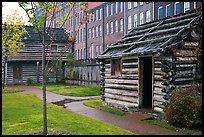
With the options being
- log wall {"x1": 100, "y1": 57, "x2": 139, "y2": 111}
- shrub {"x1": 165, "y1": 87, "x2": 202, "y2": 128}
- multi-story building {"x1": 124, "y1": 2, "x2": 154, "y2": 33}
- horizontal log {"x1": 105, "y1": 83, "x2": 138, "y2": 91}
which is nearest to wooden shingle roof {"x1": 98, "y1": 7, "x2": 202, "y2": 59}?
log wall {"x1": 100, "y1": 57, "x2": 139, "y2": 111}

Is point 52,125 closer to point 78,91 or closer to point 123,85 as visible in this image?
point 123,85

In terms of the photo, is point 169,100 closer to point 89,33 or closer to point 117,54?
point 117,54

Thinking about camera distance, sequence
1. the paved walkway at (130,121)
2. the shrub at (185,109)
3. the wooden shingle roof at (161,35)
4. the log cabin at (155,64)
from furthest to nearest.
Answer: the wooden shingle roof at (161,35)
the log cabin at (155,64)
the paved walkway at (130,121)
the shrub at (185,109)

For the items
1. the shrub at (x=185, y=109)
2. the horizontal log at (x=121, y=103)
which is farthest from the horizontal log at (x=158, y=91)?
the horizontal log at (x=121, y=103)

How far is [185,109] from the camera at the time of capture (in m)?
9.41

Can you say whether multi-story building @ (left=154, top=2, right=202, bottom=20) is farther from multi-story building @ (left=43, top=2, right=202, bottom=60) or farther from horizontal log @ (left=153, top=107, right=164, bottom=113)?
horizontal log @ (left=153, top=107, right=164, bottom=113)

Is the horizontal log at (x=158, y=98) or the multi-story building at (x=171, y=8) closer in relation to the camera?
the horizontal log at (x=158, y=98)

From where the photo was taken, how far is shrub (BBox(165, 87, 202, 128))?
923cm

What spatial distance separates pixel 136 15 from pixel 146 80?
84.9 feet

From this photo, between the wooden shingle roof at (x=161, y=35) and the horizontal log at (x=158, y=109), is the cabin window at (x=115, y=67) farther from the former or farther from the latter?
the horizontal log at (x=158, y=109)

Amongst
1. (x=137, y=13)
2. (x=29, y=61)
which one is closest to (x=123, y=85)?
(x=29, y=61)

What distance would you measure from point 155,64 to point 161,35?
1.78 meters

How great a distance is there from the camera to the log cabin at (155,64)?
11102 millimetres

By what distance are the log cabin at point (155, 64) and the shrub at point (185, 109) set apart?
0.98m
